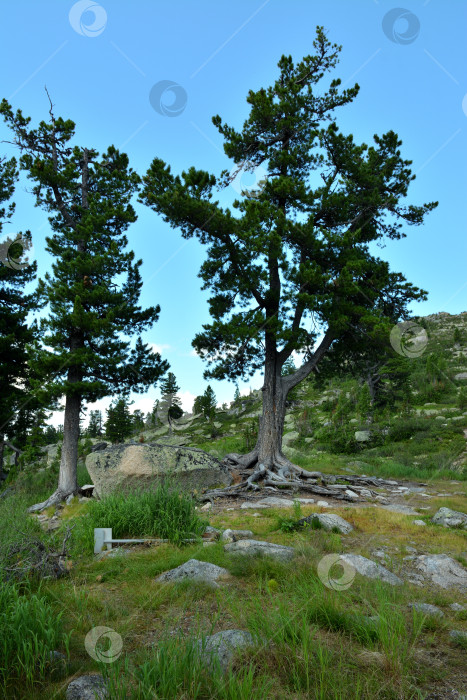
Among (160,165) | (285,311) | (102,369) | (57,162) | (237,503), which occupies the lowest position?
(237,503)

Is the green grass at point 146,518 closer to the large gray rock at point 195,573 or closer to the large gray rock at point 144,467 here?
the large gray rock at point 195,573

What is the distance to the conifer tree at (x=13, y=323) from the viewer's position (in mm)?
15758

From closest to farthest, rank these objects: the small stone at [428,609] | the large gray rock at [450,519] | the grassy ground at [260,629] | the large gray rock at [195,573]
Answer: the grassy ground at [260,629]
the small stone at [428,609]
the large gray rock at [195,573]
the large gray rock at [450,519]

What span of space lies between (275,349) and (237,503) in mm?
6394

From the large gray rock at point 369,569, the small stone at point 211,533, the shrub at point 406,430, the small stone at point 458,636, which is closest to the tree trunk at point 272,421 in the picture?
the small stone at point 211,533

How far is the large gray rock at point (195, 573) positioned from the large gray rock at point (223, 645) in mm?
1178

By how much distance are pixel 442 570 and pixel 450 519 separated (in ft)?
10.6

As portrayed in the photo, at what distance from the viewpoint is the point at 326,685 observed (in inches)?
85.6

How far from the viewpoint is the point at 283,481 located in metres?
12.3

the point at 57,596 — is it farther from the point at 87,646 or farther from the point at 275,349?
the point at 275,349

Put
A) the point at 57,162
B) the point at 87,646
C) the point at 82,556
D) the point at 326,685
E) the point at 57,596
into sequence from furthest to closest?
the point at 57,162 < the point at 82,556 < the point at 57,596 < the point at 87,646 < the point at 326,685

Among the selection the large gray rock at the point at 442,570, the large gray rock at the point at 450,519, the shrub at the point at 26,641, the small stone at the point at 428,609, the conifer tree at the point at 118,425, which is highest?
the conifer tree at the point at 118,425

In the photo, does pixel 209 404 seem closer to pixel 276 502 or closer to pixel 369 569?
pixel 276 502

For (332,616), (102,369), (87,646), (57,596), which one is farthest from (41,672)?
(102,369)
